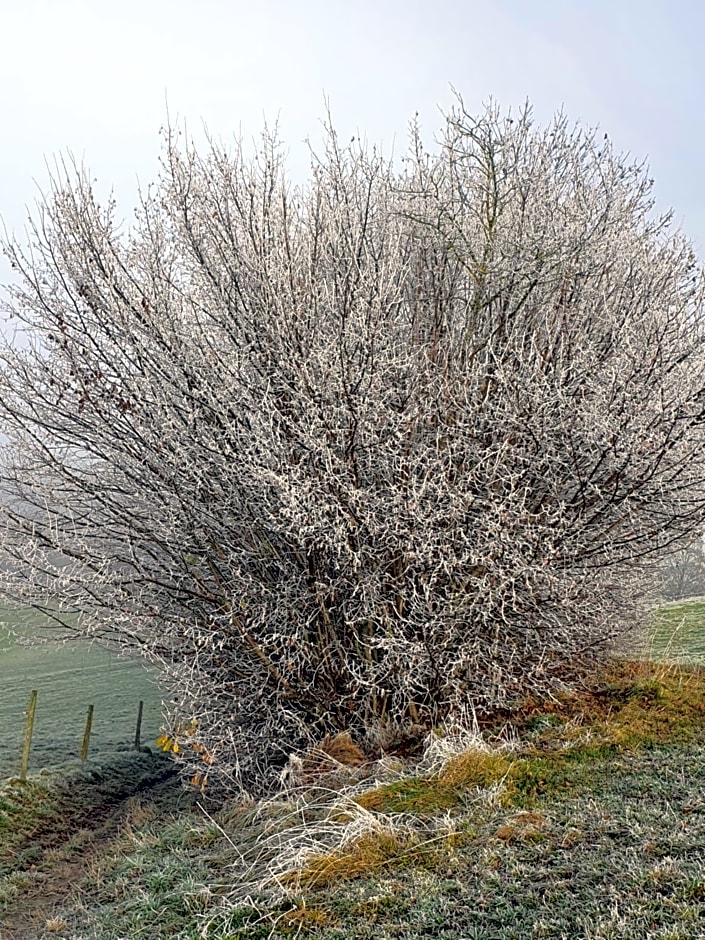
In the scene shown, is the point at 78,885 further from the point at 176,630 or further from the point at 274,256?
the point at 274,256

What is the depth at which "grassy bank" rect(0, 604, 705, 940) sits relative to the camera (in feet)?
11.0

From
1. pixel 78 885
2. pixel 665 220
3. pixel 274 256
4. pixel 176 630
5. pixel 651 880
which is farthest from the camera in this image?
pixel 665 220

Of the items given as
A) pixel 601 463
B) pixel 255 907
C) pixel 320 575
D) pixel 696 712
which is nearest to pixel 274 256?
pixel 320 575

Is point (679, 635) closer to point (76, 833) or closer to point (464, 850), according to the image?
point (76, 833)

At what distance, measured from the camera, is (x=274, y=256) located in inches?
242

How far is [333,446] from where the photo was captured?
5.99m

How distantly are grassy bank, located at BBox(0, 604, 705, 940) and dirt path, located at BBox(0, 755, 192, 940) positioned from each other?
0.10 m

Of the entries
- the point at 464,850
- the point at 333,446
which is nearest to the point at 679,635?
the point at 333,446

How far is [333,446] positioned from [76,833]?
18.2 feet

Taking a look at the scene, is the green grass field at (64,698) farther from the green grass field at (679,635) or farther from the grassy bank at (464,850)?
the green grass field at (679,635)

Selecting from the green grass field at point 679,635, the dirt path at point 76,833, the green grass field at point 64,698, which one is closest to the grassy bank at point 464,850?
the dirt path at point 76,833

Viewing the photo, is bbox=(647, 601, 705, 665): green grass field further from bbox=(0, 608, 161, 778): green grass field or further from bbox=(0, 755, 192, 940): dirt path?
bbox=(0, 608, 161, 778): green grass field

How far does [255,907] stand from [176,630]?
336 cm

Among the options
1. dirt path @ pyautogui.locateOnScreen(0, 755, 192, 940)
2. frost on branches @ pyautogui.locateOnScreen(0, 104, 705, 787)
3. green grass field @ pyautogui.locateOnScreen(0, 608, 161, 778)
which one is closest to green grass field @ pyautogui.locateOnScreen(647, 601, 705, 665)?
frost on branches @ pyautogui.locateOnScreen(0, 104, 705, 787)
